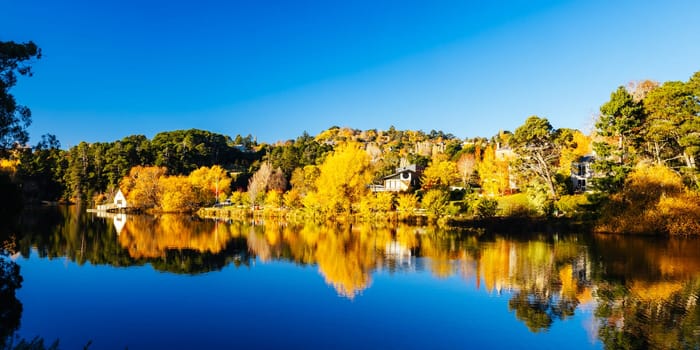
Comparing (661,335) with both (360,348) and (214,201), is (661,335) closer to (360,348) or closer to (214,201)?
(360,348)

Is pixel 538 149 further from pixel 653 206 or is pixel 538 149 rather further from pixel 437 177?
pixel 437 177

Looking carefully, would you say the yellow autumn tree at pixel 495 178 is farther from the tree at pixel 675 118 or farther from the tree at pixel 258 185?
the tree at pixel 258 185

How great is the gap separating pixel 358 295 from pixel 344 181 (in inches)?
1052

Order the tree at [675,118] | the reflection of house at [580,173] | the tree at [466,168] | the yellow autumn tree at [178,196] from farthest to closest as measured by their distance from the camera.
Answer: the tree at [466,168]
the yellow autumn tree at [178,196]
the reflection of house at [580,173]
the tree at [675,118]

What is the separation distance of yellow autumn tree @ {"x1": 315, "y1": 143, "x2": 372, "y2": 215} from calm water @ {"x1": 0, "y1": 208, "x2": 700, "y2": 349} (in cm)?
1547

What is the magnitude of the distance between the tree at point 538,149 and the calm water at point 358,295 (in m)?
13.4

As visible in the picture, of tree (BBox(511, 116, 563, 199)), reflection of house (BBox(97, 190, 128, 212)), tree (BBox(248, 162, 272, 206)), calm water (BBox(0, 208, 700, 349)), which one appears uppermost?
tree (BBox(511, 116, 563, 199))

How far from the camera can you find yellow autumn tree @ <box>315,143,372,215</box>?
40969 mm

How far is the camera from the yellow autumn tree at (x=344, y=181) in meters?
41.0

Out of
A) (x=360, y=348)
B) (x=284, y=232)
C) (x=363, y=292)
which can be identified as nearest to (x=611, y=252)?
(x=363, y=292)

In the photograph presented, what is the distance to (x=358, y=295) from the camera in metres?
14.5

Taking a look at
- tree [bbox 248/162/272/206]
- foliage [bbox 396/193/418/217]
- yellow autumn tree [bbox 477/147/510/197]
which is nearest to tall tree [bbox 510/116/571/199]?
yellow autumn tree [bbox 477/147/510/197]

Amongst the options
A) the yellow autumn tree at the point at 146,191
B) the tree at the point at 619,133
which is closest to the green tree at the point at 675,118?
the tree at the point at 619,133

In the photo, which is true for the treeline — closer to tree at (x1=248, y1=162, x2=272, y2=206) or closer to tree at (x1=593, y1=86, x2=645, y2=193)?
tree at (x1=248, y1=162, x2=272, y2=206)
